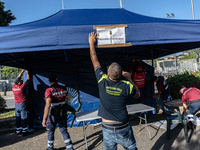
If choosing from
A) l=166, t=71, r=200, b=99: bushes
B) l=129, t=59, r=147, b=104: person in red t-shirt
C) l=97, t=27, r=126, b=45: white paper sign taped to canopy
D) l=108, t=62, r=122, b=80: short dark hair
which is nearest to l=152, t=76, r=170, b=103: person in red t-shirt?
l=129, t=59, r=147, b=104: person in red t-shirt

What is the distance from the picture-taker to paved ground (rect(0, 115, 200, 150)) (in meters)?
3.24

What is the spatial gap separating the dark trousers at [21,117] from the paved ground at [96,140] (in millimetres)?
246

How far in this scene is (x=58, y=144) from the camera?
143 inches

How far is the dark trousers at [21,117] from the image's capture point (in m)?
4.20

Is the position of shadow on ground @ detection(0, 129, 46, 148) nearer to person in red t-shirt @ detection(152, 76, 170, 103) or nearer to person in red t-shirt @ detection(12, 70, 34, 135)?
→ person in red t-shirt @ detection(12, 70, 34, 135)

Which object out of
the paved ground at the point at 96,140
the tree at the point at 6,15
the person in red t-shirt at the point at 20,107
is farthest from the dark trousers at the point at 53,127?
the tree at the point at 6,15

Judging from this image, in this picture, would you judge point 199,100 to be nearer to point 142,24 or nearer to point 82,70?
point 142,24

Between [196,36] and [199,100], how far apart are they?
162 centimetres

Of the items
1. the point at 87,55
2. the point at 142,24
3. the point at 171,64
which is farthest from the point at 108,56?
the point at 171,64

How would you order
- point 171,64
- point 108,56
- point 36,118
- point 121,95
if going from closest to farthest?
point 121,95
point 36,118
point 108,56
point 171,64

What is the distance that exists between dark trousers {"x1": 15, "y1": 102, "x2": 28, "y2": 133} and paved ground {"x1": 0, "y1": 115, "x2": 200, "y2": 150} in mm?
246

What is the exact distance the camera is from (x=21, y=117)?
4219 millimetres

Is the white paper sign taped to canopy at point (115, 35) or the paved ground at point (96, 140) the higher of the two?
the white paper sign taped to canopy at point (115, 35)

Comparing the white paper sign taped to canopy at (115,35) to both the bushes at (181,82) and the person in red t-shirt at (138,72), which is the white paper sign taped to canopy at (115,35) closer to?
the person in red t-shirt at (138,72)
